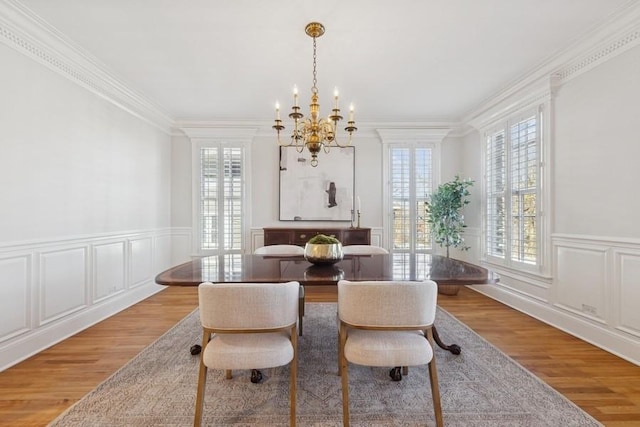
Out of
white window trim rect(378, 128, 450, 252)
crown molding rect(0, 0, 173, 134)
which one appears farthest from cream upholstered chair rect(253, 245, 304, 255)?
crown molding rect(0, 0, 173, 134)

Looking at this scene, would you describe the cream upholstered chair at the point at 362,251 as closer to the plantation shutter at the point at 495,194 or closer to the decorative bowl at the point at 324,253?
the decorative bowl at the point at 324,253

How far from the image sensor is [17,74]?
2.36 m

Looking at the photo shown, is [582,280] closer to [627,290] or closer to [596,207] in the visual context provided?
[627,290]

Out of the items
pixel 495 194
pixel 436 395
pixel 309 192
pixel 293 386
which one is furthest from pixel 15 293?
pixel 495 194

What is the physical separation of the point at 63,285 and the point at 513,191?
513 centimetres

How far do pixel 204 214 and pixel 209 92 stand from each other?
2.05 metres

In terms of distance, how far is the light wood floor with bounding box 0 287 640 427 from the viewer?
5.91 ft

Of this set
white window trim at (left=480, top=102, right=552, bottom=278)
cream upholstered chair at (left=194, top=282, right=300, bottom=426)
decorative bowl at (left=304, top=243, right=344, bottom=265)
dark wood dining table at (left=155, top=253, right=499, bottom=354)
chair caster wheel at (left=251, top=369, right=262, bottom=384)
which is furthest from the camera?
white window trim at (left=480, top=102, right=552, bottom=278)

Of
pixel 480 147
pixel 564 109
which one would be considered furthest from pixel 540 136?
pixel 480 147

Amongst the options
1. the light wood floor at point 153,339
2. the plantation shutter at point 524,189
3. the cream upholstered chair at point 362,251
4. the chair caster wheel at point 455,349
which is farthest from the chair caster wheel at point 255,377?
the plantation shutter at point 524,189

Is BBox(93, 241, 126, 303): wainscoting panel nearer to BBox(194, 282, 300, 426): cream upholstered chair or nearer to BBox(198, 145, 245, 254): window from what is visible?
BBox(198, 145, 245, 254): window

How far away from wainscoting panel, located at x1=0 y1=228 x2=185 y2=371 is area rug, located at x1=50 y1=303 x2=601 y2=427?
0.98m

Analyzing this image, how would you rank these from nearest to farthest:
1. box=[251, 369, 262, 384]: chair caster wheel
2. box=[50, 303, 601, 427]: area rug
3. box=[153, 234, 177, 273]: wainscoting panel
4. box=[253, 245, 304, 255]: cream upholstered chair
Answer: box=[50, 303, 601, 427]: area rug
box=[251, 369, 262, 384]: chair caster wheel
box=[253, 245, 304, 255]: cream upholstered chair
box=[153, 234, 177, 273]: wainscoting panel

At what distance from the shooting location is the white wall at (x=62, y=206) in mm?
2301
